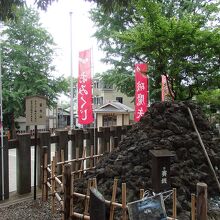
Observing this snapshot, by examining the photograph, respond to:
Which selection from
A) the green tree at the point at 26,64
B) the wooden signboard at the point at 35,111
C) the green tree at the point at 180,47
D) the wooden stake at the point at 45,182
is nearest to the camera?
the wooden stake at the point at 45,182

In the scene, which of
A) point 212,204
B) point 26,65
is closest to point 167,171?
point 212,204

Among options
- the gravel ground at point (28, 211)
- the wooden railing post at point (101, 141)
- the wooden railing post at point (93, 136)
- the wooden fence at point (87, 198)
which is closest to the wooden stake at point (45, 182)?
the wooden fence at point (87, 198)

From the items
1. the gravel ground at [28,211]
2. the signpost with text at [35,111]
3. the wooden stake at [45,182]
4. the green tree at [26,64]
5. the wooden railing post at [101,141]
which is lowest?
the gravel ground at [28,211]

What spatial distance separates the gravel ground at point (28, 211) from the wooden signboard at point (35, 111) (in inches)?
59.4

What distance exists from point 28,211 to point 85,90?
267 inches

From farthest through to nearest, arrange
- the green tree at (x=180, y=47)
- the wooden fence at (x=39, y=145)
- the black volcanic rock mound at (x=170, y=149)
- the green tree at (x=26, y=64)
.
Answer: the green tree at (x=26, y=64) → the green tree at (x=180, y=47) → the wooden fence at (x=39, y=145) → the black volcanic rock mound at (x=170, y=149)

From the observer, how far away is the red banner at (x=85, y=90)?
11.3 metres

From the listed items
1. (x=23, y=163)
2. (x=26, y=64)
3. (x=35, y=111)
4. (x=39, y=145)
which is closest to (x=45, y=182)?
(x=23, y=163)

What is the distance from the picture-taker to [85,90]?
1136 centimetres

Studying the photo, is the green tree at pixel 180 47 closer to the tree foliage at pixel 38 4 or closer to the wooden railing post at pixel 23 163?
the tree foliage at pixel 38 4

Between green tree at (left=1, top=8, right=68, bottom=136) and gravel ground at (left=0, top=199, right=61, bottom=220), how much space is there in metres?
21.7

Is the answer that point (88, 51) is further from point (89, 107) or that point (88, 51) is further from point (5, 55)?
point (5, 55)

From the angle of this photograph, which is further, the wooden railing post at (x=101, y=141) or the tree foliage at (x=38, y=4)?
the wooden railing post at (x=101, y=141)

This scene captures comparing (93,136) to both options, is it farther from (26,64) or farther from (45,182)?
(26,64)
